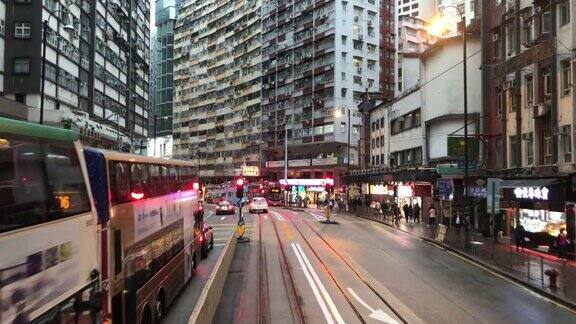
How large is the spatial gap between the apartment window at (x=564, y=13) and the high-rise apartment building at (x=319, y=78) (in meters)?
57.3

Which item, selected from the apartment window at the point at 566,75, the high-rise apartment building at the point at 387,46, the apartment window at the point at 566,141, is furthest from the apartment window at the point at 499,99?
the high-rise apartment building at the point at 387,46

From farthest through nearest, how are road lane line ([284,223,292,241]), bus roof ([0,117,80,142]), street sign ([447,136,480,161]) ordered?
1. street sign ([447,136,480,161])
2. road lane line ([284,223,292,241])
3. bus roof ([0,117,80,142])

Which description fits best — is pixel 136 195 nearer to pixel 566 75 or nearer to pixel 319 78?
pixel 566 75

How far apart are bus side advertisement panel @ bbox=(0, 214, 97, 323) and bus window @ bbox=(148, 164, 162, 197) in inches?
180

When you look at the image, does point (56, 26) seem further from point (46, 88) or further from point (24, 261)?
point (24, 261)

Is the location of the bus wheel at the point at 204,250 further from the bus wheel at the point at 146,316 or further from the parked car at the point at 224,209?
the parked car at the point at 224,209

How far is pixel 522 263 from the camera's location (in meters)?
22.8

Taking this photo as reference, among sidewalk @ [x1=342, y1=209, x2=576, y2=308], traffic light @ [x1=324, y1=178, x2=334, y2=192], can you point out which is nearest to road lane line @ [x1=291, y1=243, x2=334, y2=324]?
sidewalk @ [x1=342, y1=209, x2=576, y2=308]

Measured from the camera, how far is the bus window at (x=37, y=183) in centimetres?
548

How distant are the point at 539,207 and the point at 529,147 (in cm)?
413

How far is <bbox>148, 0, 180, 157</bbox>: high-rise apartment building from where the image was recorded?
15662 centimetres

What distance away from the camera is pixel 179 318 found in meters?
14.2

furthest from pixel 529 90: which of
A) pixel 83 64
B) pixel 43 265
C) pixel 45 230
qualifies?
pixel 83 64

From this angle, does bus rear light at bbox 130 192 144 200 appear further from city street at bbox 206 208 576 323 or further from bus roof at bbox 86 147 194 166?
city street at bbox 206 208 576 323
